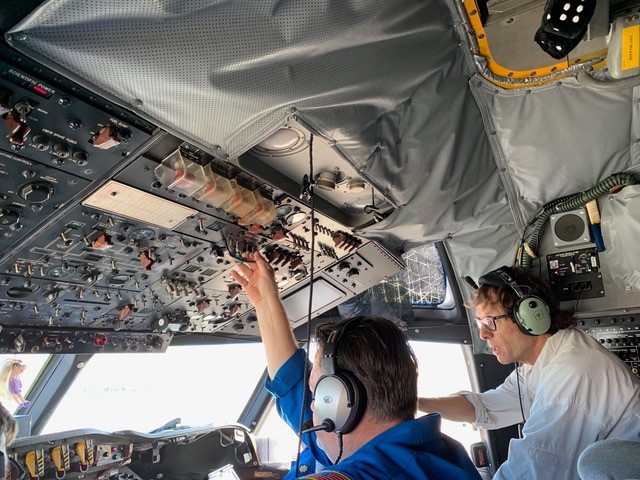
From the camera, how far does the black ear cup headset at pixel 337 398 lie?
55.2 inches

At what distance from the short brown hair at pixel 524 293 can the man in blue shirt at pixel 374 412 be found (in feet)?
4.26

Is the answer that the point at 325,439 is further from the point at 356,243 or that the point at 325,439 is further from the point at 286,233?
the point at 356,243

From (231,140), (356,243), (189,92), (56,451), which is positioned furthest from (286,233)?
(56,451)

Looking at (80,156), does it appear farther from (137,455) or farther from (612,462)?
(137,455)

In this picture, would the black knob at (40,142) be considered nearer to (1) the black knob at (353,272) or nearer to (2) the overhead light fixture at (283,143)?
(2) the overhead light fixture at (283,143)

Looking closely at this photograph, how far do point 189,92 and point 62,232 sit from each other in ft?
2.58

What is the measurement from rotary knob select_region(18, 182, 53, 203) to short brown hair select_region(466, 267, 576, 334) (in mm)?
2021

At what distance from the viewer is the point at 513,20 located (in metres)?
2.04

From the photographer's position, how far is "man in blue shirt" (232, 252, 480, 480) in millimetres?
1239

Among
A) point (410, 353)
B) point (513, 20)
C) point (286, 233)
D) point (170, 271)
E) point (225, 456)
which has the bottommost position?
point (225, 456)

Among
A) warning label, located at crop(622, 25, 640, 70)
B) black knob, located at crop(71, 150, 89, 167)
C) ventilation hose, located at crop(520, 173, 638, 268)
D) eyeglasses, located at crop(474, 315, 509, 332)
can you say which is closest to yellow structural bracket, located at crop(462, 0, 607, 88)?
warning label, located at crop(622, 25, 640, 70)

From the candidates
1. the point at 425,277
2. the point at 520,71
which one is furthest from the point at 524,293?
the point at 425,277

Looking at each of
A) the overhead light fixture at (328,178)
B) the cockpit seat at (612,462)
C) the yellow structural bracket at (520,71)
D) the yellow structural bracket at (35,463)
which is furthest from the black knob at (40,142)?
the yellow structural bracket at (35,463)

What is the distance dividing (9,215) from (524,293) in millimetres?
2233
